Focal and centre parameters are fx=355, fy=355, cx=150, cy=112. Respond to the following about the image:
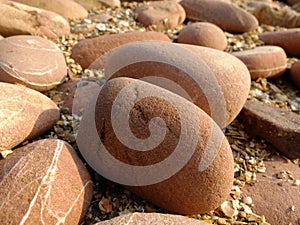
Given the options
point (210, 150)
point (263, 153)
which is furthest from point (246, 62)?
point (210, 150)

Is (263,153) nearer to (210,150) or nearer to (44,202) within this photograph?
(210,150)

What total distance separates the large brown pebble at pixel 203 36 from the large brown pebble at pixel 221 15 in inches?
15.3

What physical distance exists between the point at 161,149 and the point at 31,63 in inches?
38.1

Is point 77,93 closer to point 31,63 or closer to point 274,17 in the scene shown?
point 31,63

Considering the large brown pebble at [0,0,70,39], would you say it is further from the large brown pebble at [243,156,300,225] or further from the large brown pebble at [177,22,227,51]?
the large brown pebble at [243,156,300,225]

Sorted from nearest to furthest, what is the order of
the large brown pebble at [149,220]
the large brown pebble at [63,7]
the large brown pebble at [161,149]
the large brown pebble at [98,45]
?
the large brown pebble at [149,220] < the large brown pebble at [161,149] < the large brown pebble at [98,45] < the large brown pebble at [63,7]

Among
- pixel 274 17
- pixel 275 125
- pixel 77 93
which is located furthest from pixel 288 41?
pixel 77 93

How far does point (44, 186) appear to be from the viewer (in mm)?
1297

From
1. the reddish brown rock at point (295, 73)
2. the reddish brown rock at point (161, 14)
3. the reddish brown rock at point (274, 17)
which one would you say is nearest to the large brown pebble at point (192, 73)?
the reddish brown rock at point (295, 73)

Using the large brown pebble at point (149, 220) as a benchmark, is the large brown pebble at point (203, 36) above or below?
above

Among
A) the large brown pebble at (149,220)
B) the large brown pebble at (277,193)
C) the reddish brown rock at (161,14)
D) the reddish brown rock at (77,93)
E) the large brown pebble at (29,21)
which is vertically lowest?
the large brown pebble at (277,193)

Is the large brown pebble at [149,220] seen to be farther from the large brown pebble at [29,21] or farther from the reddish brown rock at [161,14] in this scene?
the reddish brown rock at [161,14]

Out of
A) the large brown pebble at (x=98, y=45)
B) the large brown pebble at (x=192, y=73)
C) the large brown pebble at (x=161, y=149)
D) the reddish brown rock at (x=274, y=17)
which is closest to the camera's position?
the large brown pebble at (x=161, y=149)

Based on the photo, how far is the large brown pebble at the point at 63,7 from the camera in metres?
2.72
